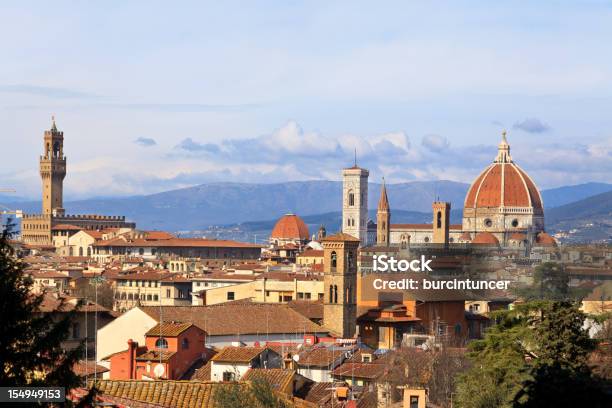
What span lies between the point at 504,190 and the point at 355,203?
2016 cm

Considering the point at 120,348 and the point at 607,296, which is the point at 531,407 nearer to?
the point at 120,348

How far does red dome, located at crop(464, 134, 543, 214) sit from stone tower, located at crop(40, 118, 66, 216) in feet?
146

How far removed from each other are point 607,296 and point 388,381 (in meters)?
28.8

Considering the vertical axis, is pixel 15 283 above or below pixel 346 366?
above

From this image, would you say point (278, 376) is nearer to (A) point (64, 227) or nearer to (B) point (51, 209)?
(A) point (64, 227)

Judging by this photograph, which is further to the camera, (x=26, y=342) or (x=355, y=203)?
(x=355, y=203)

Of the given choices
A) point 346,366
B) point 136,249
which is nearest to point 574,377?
point 346,366

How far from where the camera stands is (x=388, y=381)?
109ft

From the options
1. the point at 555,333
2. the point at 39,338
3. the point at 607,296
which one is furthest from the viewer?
the point at 607,296

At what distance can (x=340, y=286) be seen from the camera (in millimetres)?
63469

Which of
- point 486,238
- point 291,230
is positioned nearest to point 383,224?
point 291,230

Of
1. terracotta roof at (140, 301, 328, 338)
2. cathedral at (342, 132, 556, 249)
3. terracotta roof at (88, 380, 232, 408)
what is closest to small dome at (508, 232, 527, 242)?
cathedral at (342, 132, 556, 249)

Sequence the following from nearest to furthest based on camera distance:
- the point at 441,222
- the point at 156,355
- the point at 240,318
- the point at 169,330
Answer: the point at 156,355, the point at 169,330, the point at 240,318, the point at 441,222

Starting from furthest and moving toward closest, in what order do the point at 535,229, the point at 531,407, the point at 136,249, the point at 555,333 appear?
the point at 535,229
the point at 136,249
the point at 555,333
the point at 531,407
